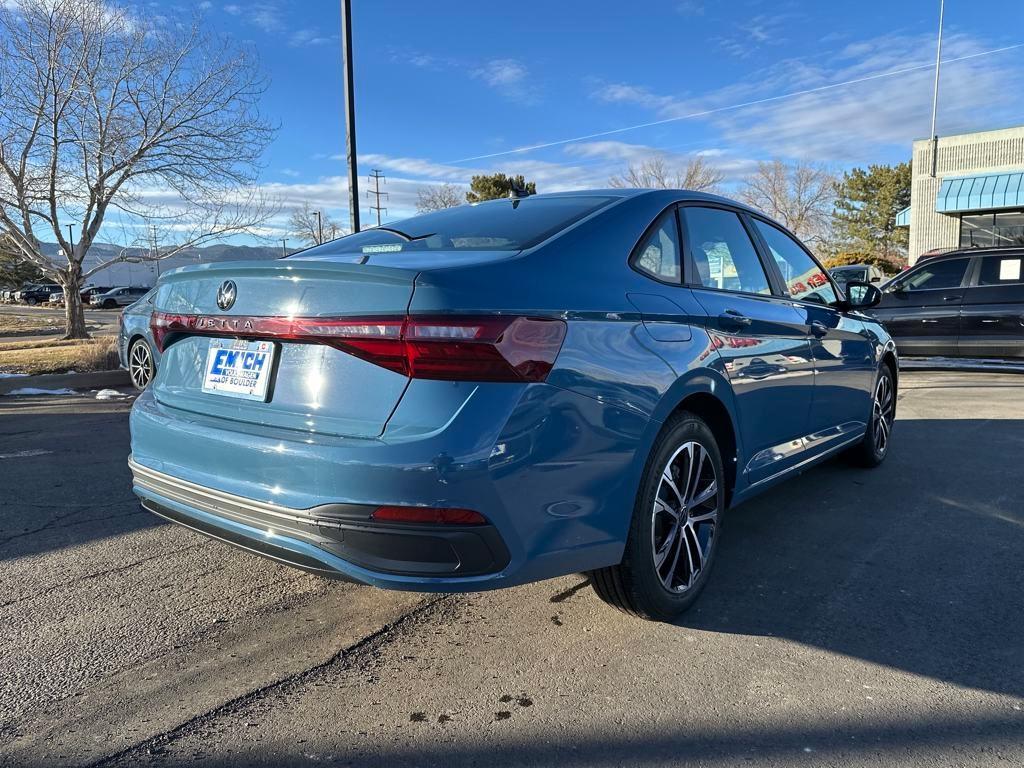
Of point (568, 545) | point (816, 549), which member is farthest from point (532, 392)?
point (816, 549)

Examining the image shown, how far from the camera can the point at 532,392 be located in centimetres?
224

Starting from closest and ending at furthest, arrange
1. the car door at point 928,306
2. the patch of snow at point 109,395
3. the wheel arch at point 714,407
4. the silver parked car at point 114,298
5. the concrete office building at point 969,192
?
the wheel arch at point 714,407
the patch of snow at point 109,395
the car door at point 928,306
the concrete office building at point 969,192
the silver parked car at point 114,298

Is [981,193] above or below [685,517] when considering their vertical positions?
above

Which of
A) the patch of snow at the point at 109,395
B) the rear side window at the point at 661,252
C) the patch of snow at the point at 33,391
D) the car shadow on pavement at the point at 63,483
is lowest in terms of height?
the car shadow on pavement at the point at 63,483

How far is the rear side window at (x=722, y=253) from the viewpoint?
A: 333cm

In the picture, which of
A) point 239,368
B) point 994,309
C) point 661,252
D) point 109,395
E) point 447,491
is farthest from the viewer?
point 994,309

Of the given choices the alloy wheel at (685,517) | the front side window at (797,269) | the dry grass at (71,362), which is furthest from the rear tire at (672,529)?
the dry grass at (71,362)

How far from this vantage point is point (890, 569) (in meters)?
3.54

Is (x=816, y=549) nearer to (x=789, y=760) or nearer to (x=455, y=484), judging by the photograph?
(x=789, y=760)

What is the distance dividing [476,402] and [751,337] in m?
1.76

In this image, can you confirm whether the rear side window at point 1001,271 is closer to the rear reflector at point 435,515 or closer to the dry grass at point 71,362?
the rear reflector at point 435,515

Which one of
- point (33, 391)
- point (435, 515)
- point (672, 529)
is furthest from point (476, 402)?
point (33, 391)

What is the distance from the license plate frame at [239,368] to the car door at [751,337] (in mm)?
1742

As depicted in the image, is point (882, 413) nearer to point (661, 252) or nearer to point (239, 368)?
point (661, 252)
